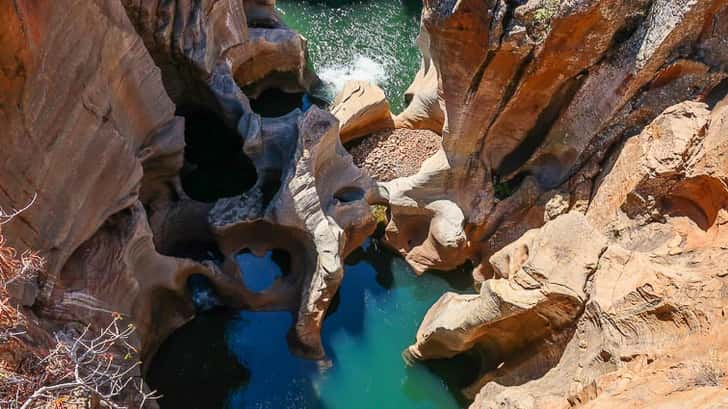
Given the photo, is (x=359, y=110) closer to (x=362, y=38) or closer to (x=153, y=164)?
(x=153, y=164)

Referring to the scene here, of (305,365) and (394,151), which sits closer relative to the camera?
(305,365)

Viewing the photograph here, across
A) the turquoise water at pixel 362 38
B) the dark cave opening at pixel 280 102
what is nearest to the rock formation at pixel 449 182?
the dark cave opening at pixel 280 102

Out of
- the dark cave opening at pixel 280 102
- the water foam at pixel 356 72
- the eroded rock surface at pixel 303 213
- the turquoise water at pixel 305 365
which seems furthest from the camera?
the water foam at pixel 356 72

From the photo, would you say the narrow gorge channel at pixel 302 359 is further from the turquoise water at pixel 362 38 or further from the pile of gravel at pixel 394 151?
the turquoise water at pixel 362 38

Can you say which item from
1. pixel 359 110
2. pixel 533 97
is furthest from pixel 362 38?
pixel 533 97

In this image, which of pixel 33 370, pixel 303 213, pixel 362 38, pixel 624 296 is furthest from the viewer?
pixel 362 38

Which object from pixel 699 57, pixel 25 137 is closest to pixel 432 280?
pixel 699 57

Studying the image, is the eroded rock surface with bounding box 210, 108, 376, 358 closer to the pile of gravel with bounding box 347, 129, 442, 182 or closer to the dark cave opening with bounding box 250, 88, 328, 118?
the pile of gravel with bounding box 347, 129, 442, 182

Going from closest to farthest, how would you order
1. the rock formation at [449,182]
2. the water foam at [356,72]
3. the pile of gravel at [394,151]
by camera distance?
the rock formation at [449,182] < the pile of gravel at [394,151] < the water foam at [356,72]
